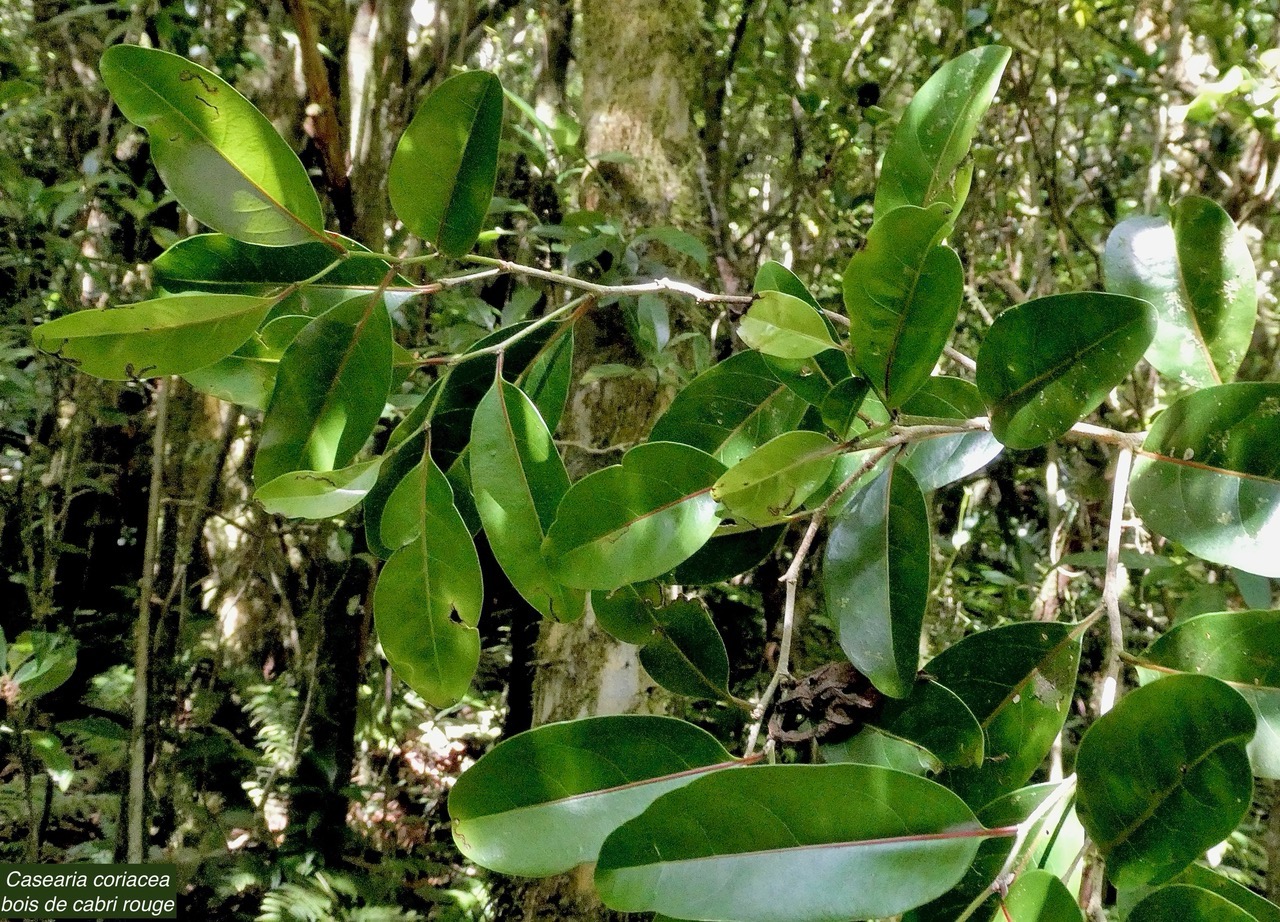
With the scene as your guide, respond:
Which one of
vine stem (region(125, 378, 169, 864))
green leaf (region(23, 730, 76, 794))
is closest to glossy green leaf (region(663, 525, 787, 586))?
vine stem (region(125, 378, 169, 864))

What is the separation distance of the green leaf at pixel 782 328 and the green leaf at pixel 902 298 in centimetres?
2

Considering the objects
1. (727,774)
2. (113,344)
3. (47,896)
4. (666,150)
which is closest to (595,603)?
(727,774)

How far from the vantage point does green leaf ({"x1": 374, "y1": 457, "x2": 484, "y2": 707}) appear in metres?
0.43

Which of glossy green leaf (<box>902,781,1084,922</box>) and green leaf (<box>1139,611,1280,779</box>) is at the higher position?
green leaf (<box>1139,611,1280,779</box>)

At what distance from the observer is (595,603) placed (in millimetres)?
468

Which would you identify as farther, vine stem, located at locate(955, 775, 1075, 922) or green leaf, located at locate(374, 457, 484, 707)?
green leaf, located at locate(374, 457, 484, 707)

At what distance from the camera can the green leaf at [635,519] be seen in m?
0.39

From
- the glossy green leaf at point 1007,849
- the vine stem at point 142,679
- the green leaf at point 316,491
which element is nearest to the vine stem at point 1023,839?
the glossy green leaf at point 1007,849

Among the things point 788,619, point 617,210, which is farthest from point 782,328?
point 617,210

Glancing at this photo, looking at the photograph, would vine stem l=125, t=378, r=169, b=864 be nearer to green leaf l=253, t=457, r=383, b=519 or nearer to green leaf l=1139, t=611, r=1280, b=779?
green leaf l=253, t=457, r=383, b=519

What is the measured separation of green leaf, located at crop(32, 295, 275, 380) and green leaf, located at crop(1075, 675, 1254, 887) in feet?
1.46

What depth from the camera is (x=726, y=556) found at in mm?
489

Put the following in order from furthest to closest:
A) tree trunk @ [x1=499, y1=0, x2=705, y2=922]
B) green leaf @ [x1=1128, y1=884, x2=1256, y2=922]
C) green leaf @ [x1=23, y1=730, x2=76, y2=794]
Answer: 1. green leaf @ [x1=23, y1=730, x2=76, y2=794]
2. tree trunk @ [x1=499, y1=0, x2=705, y2=922]
3. green leaf @ [x1=1128, y1=884, x2=1256, y2=922]

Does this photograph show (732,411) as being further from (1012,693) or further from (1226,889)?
(1226,889)
